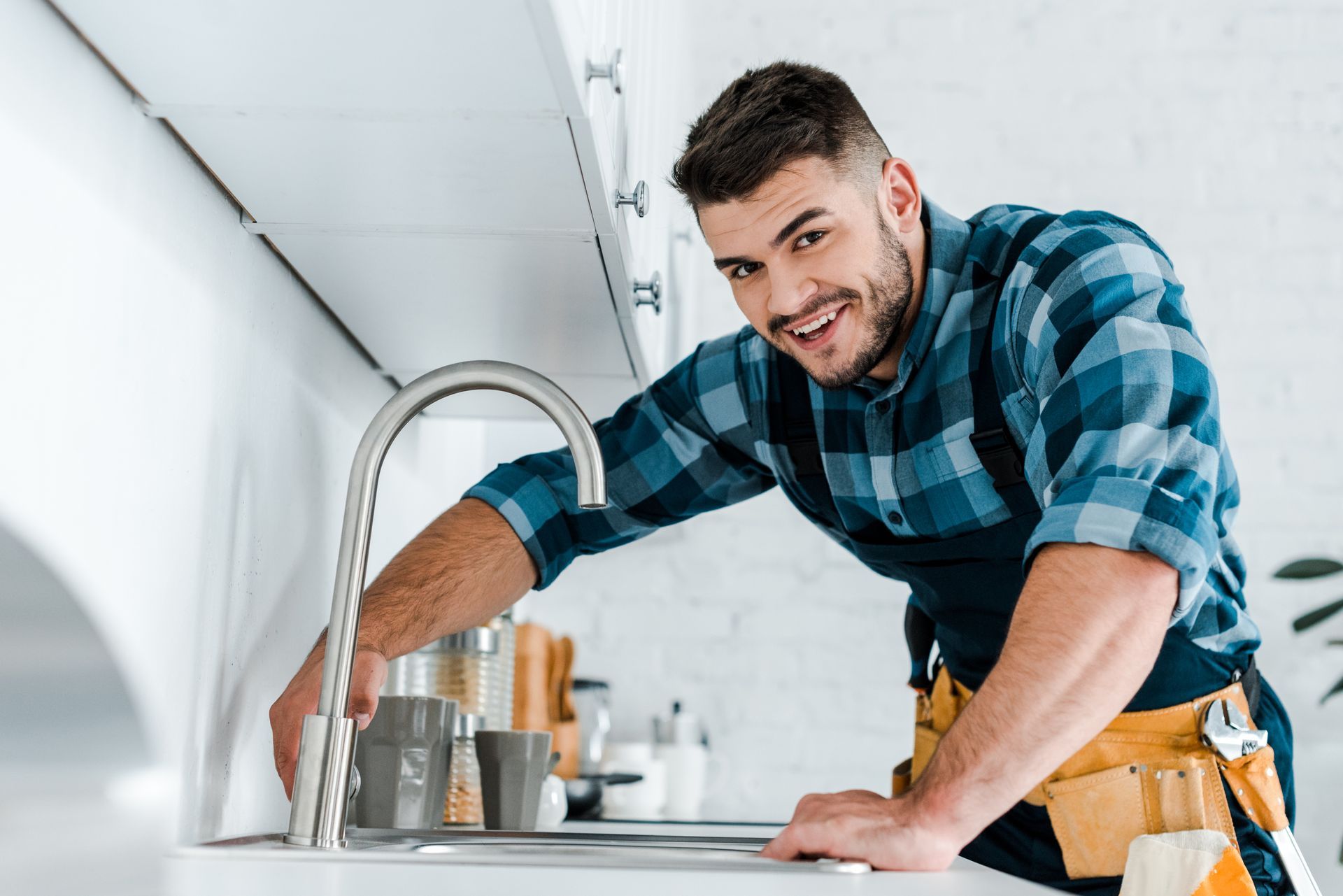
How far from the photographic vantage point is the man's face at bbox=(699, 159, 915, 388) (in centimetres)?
120

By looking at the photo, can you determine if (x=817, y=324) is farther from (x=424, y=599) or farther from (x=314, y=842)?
(x=314, y=842)

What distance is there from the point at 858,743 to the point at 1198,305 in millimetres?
1136

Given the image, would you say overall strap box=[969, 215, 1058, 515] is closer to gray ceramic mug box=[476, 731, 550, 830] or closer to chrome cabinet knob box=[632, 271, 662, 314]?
chrome cabinet knob box=[632, 271, 662, 314]

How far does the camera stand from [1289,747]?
1298mm

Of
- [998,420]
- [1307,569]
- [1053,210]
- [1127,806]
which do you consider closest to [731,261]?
[998,420]

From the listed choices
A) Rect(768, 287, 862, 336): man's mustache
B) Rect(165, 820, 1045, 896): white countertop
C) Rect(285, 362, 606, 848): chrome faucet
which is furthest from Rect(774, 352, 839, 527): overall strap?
Rect(165, 820, 1045, 896): white countertop

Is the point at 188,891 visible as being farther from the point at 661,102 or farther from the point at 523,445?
the point at 523,445

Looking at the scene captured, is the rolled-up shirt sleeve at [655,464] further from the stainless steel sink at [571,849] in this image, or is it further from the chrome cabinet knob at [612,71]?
the chrome cabinet knob at [612,71]

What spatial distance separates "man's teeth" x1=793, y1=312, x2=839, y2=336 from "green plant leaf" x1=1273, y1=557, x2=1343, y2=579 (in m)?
1.25

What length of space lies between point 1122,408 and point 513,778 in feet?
2.49

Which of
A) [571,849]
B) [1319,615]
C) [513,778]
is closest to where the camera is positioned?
[571,849]

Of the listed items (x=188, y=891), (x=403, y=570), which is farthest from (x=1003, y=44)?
(x=188, y=891)

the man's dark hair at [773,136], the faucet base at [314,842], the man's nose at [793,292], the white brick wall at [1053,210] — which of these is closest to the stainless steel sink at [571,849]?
the faucet base at [314,842]

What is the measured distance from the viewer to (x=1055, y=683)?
82 cm
